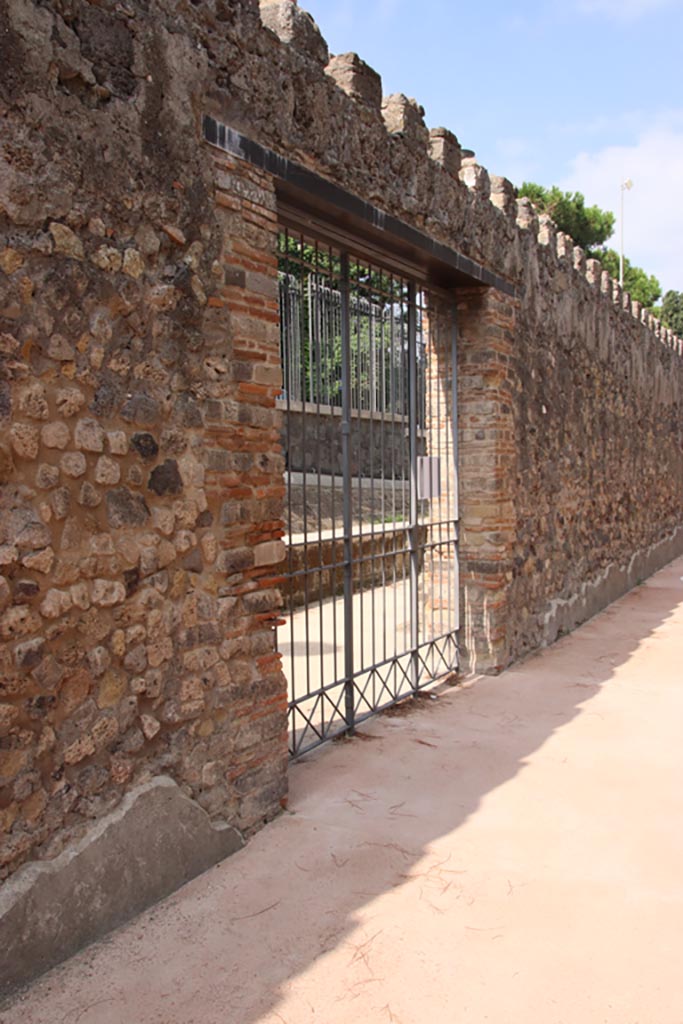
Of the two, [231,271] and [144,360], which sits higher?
[231,271]

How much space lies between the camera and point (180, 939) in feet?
8.98

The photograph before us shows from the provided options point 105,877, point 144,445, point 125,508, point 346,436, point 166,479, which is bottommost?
point 105,877

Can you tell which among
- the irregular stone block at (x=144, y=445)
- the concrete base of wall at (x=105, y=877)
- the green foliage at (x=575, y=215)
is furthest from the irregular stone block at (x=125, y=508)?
the green foliage at (x=575, y=215)

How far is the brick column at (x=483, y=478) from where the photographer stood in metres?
6.07

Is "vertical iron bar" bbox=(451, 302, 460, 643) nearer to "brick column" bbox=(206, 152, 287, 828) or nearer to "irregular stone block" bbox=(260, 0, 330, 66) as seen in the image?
"irregular stone block" bbox=(260, 0, 330, 66)

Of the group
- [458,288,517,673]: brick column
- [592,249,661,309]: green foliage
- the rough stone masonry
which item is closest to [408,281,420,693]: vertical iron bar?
[458,288,517,673]: brick column

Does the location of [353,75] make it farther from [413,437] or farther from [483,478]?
[483,478]

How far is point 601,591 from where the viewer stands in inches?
366

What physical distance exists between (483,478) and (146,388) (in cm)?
365

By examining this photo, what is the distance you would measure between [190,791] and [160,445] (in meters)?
1.33

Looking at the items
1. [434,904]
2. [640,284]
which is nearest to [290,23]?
[434,904]

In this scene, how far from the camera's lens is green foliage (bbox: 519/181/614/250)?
91.2ft

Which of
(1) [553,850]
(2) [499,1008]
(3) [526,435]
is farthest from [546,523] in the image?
(2) [499,1008]

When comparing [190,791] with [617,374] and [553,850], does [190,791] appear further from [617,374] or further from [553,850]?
[617,374]
